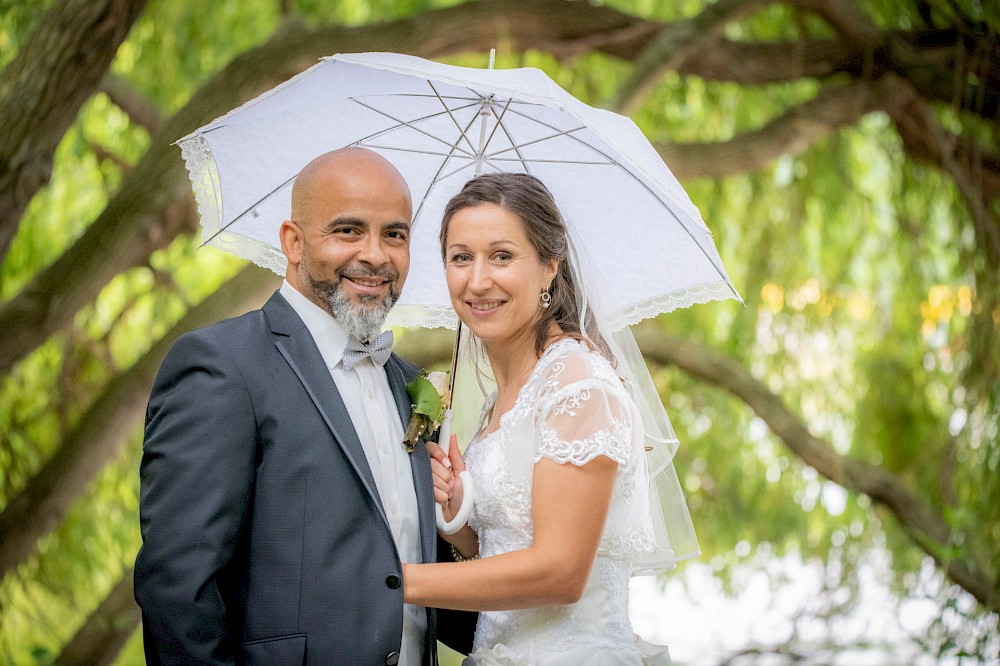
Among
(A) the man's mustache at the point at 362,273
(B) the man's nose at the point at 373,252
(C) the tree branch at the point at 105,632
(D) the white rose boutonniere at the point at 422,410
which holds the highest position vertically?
(B) the man's nose at the point at 373,252

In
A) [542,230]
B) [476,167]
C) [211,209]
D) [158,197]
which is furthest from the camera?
[158,197]

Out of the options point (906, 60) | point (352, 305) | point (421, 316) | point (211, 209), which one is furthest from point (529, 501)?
point (906, 60)

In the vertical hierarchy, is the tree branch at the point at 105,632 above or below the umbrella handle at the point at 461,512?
below

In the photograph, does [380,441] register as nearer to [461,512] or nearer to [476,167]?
[461,512]

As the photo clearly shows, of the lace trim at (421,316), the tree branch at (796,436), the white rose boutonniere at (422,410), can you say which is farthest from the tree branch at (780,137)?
the white rose boutonniere at (422,410)

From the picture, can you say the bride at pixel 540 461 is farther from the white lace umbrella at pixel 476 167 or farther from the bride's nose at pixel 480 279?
the white lace umbrella at pixel 476 167

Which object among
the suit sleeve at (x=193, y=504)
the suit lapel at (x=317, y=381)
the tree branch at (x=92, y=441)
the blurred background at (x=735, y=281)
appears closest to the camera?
the suit sleeve at (x=193, y=504)

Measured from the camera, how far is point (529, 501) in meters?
2.63

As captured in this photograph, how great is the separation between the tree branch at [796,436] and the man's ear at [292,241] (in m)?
3.18

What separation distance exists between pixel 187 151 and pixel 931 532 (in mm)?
4296

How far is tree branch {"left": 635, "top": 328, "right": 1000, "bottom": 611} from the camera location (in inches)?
220

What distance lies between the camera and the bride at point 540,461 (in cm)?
246

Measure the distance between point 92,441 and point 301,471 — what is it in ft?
8.69

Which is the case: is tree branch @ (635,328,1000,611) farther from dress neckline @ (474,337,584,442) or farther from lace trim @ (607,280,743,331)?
dress neckline @ (474,337,584,442)
